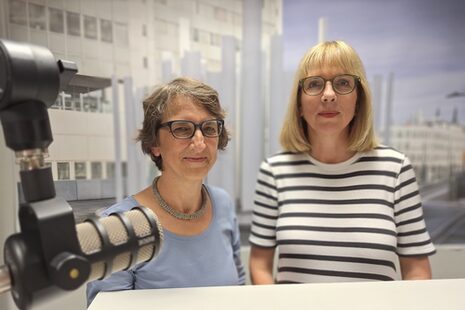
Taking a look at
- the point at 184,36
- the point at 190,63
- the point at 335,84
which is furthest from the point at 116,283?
the point at 184,36

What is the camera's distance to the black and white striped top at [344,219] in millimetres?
993

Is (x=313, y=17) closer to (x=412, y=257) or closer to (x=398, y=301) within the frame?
(x=412, y=257)

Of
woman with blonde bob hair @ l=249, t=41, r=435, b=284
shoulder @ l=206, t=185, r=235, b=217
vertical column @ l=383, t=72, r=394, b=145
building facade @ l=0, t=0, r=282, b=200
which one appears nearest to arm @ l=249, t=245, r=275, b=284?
woman with blonde bob hair @ l=249, t=41, r=435, b=284

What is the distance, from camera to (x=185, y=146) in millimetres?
681

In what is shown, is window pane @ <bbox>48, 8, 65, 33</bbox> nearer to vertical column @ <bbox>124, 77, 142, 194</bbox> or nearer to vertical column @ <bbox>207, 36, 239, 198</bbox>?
vertical column @ <bbox>124, 77, 142, 194</bbox>

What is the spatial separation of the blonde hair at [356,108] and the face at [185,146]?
47 centimetres

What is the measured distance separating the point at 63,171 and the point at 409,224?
98 centimetres

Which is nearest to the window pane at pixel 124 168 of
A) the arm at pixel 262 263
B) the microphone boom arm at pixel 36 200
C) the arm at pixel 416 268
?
the microphone boom arm at pixel 36 200

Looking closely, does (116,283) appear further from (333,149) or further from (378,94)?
(378,94)

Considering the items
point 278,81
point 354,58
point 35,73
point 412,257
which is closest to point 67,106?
point 35,73

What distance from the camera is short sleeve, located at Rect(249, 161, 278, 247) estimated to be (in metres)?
1.11

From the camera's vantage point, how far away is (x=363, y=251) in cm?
99

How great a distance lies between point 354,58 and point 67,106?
2.70ft

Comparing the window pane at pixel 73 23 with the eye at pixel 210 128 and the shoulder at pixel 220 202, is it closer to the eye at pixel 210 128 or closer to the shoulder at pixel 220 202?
the eye at pixel 210 128
